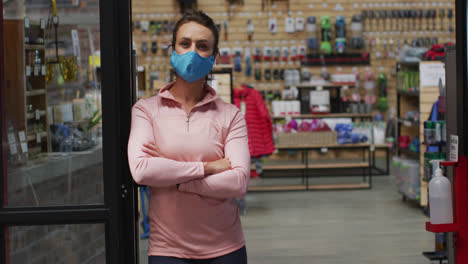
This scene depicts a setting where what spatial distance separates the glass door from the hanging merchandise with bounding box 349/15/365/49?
345 inches

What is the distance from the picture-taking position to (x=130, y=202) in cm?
255

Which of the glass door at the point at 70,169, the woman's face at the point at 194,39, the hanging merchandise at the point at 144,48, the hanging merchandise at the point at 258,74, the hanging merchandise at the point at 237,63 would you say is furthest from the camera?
the hanging merchandise at the point at 144,48

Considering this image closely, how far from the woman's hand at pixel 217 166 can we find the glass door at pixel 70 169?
444mm

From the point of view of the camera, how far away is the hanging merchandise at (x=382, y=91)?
36.4ft

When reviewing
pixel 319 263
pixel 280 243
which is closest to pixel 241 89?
pixel 280 243

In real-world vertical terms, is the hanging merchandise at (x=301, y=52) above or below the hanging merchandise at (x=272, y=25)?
below

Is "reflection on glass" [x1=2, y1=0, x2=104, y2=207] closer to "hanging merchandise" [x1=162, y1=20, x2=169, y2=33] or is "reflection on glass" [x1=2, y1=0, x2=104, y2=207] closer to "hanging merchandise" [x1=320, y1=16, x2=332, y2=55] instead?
"hanging merchandise" [x1=162, y1=20, x2=169, y2=33]

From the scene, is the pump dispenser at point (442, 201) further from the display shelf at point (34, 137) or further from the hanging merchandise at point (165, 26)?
the hanging merchandise at point (165, 26)

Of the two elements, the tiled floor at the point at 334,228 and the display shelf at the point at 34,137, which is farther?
the tiled floor at the point at 334,228

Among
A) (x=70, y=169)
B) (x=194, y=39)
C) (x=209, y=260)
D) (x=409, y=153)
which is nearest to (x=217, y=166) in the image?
(x=209, y=260)

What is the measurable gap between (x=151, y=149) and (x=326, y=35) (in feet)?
30.2

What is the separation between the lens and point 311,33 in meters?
11.1

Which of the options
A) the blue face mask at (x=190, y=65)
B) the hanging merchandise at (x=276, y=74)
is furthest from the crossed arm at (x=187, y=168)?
the hanging merchandise at (x=276, y=74)

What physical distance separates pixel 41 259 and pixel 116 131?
680mm
